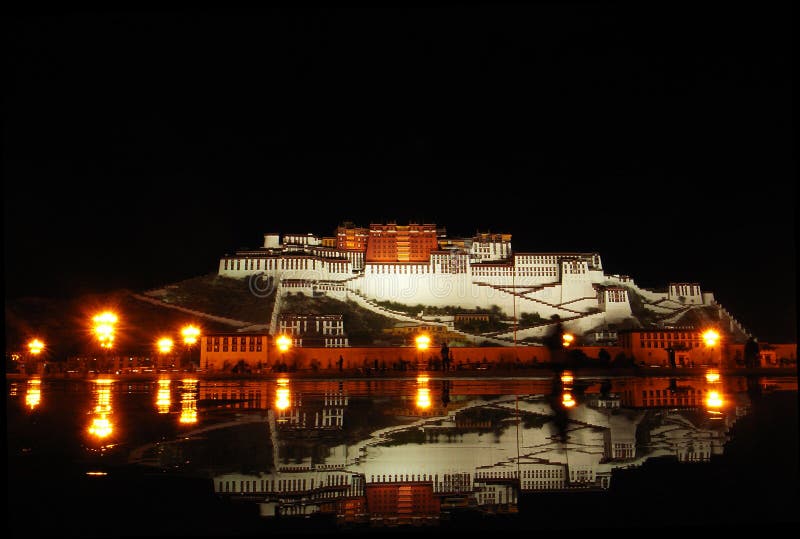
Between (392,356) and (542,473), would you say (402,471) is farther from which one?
(392,356)

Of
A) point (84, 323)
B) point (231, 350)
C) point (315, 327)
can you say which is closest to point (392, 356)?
point (231, 350)

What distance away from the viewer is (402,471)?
6.21 meters

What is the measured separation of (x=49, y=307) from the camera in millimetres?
44250

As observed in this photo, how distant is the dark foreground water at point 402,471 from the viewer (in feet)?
15.9

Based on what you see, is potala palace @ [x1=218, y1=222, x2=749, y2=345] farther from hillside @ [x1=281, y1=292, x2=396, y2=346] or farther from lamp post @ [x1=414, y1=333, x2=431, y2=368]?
lamp post @ [x1=414, y1=333, x2=431, y2=368]

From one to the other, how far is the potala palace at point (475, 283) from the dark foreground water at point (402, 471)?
47270mm

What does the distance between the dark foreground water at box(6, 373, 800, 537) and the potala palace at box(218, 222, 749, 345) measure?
47270 millimetres

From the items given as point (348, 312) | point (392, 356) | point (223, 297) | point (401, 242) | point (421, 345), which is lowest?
point (392, 356)

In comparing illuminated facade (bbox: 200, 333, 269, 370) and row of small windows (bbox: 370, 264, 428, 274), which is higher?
row of small windows (bbox: 370, 264, 428, 274)

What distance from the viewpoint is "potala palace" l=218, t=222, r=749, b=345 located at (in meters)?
59.0

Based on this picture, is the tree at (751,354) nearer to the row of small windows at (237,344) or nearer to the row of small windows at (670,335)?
the row of small windows at (670,335)

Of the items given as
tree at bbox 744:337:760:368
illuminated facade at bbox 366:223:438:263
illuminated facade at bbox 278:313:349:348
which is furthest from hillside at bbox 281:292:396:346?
tree at bbox 744:337:760:368

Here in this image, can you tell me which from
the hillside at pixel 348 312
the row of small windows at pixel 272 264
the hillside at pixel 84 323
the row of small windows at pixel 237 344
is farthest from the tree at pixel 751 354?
the row of small windows at pixel 272 264

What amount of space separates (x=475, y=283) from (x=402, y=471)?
58.0m
